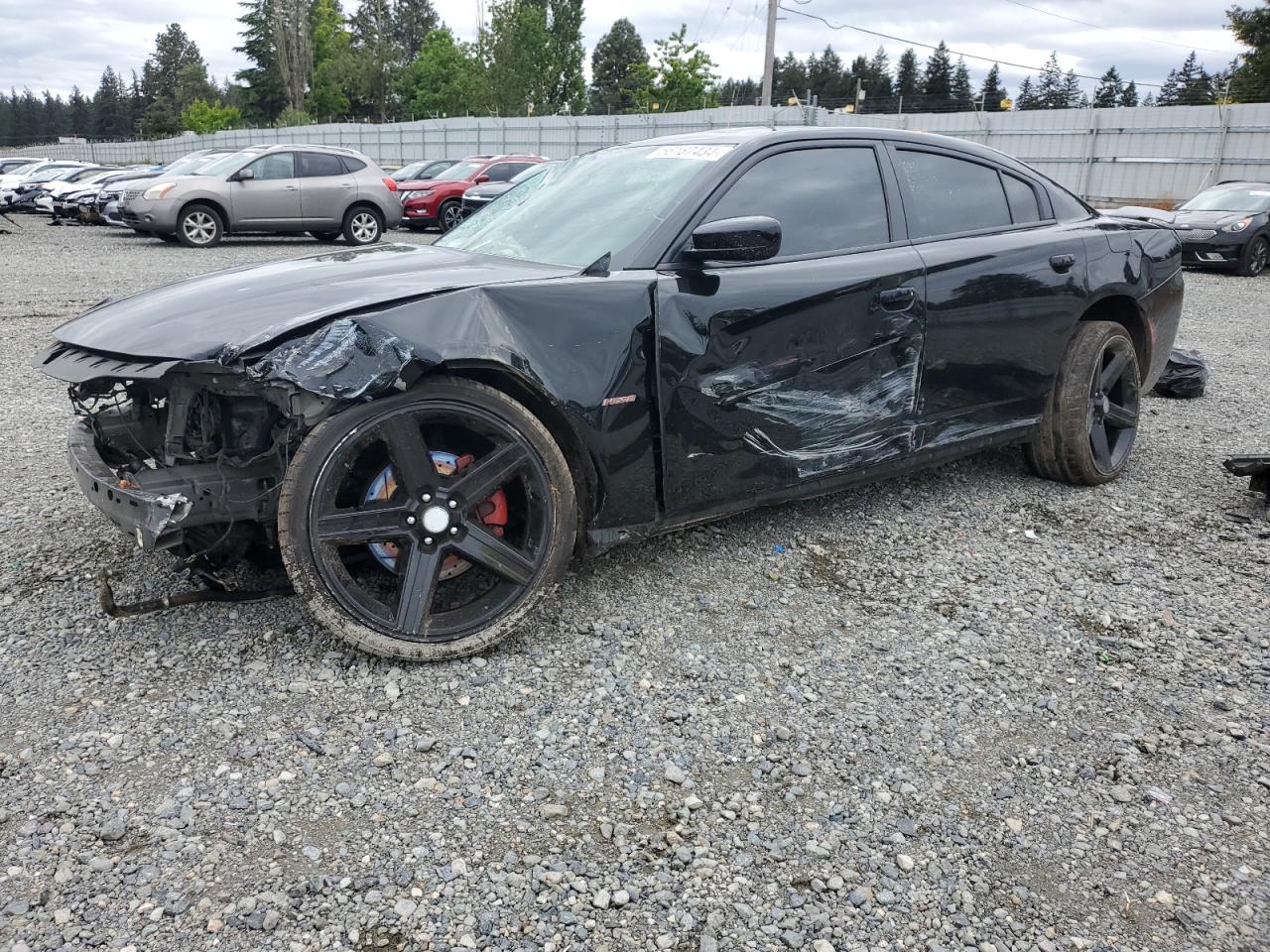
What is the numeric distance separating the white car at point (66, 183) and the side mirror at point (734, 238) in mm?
24369

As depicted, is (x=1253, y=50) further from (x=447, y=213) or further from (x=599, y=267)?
(x=599, y=267)

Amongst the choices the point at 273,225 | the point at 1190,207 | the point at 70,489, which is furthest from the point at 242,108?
the point at 70,489

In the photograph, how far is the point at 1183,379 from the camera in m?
6.70

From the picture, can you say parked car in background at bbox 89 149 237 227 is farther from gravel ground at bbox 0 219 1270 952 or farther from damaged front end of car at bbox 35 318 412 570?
damaged front end of car at bbox 35 318 412 570

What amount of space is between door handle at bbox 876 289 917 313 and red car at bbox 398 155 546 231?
1592 centimetres

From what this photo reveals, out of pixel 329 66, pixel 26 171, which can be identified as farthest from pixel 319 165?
pixel 329 66

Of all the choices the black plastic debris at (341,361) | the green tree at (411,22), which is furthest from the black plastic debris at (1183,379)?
the green tree at (411,22)

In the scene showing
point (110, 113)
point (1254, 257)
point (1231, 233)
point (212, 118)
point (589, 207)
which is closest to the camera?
point (589, 207)

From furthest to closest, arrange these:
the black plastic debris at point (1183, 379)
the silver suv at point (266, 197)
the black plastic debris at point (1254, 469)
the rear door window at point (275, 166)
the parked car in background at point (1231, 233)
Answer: the rear door window at point (275, 166) → the silver suv at point (266, 197) → the parked car in background at point (1231, 233) → the black plastic debris at point (1183, 379) → the black plastic debris at point (1254, 469)

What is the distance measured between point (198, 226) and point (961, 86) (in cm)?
10248

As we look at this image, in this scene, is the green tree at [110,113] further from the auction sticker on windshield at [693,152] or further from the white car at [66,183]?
the auction sticker on windshield at [693,152]

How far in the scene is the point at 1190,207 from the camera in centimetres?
1595

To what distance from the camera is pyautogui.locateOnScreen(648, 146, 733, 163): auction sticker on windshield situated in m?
3.58

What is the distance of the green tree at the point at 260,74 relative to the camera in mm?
76938
